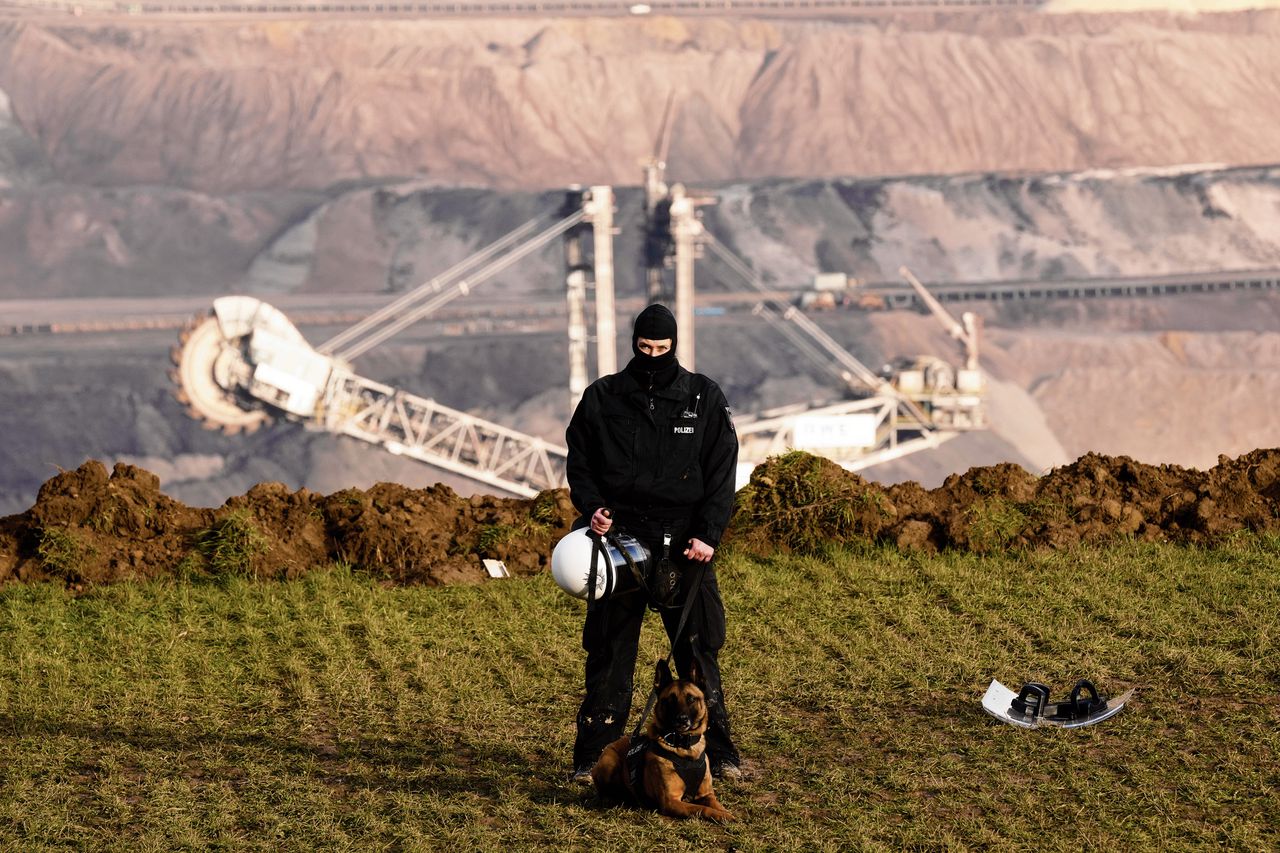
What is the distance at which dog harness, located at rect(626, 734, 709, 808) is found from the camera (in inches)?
280

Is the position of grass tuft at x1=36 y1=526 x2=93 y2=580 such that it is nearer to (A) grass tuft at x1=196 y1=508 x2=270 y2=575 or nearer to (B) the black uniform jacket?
(A) grass tuft at x1=196 y1=508 x2=270 y2=575

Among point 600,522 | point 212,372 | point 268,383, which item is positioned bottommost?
point 600,522

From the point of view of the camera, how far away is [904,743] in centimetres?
861

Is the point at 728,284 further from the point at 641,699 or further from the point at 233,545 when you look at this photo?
the point at 641,699

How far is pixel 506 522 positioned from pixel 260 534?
201 cm

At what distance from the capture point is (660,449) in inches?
290

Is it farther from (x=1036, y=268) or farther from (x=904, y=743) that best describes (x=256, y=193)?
(x=904, y=743)

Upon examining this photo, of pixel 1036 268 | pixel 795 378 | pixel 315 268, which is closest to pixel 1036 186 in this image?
pixel 1036 268

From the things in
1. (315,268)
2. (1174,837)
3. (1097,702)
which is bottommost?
(1174,837)

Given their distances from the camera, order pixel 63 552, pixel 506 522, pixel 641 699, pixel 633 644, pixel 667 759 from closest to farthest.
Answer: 1. pixel 667 759
2. pixel 633 644
3. pixel 641 699
4. pixel 63 552
5. pixel 506 522

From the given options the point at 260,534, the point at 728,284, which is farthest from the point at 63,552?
the point at 728,284

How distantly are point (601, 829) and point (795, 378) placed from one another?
5802 inches

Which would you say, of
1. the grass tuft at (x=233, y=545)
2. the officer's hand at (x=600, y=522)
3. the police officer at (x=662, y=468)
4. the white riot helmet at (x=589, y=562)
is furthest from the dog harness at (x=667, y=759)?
the grass tuft at (x=233, y=545)

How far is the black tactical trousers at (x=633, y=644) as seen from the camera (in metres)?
7.47
